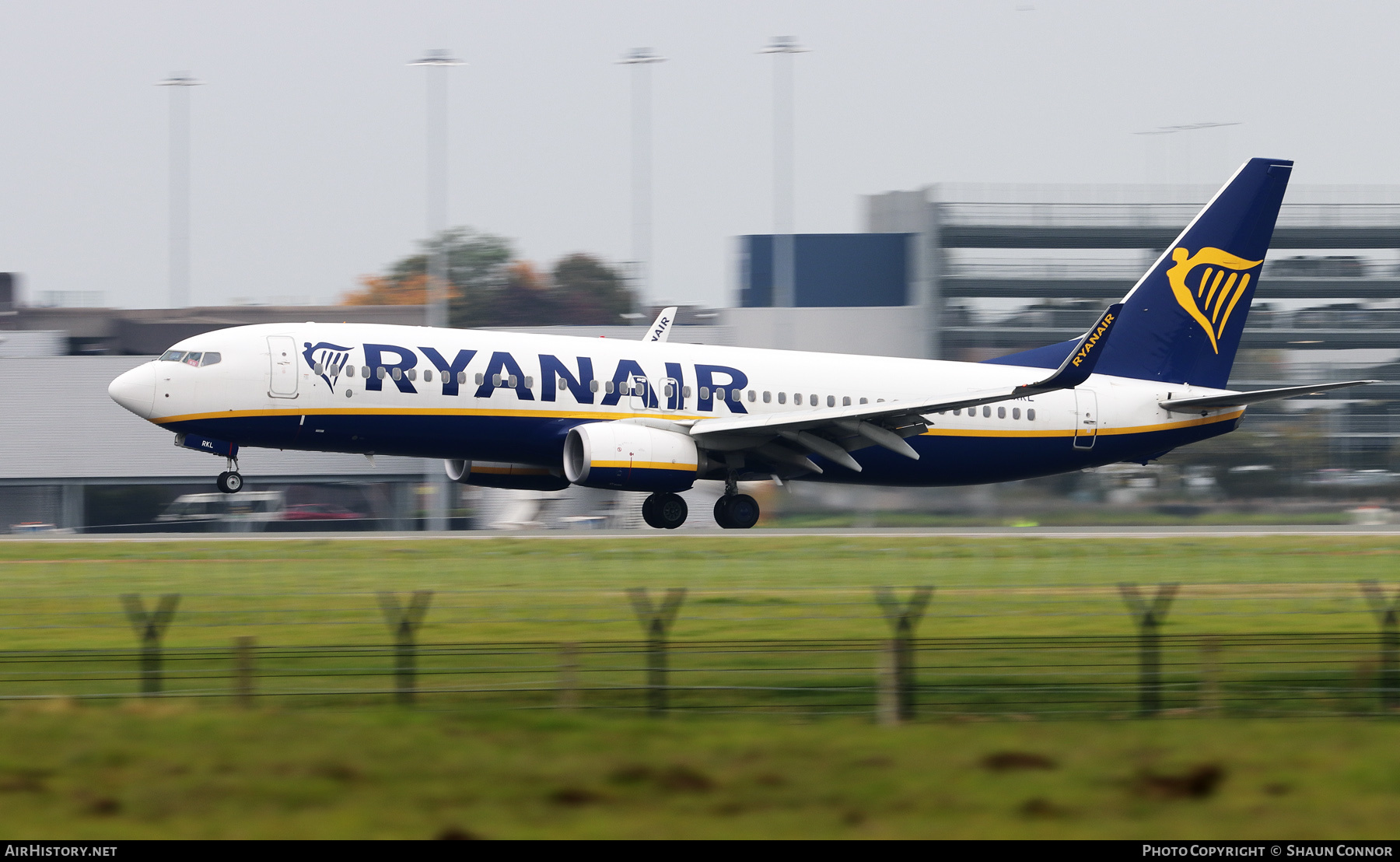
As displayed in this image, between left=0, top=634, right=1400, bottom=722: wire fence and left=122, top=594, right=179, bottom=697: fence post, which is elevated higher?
left=122, top=594, right=179, bottom=697: fence post

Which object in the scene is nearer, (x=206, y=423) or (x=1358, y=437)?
(x=206, y=423)

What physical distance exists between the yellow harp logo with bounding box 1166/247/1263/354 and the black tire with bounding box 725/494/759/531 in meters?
12.0

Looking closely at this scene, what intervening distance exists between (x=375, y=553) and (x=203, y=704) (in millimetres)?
13311

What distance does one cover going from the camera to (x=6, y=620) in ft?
52.4

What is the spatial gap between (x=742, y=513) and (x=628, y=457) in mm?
3950

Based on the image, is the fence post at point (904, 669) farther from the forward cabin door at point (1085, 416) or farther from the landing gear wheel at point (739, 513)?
the forward cabin door at point (1085, 416)

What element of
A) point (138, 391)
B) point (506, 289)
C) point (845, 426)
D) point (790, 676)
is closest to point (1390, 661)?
point (790, 676)

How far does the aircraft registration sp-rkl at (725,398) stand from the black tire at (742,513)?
5 cm

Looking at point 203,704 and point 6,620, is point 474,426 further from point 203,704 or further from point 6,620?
point 203,704

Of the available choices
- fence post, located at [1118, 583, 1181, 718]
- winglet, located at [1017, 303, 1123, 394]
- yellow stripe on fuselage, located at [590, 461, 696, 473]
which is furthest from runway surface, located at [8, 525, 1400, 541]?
fence post, located at [1118, 583, 1181, 718]

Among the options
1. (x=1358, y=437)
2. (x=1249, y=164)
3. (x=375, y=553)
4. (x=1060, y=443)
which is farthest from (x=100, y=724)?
(x=1358, y=437)

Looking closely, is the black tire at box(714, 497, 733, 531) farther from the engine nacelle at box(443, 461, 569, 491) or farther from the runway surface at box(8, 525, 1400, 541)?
the engine nacelle at box(443, 461, 569, 491)

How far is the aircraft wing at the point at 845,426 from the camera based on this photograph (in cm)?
2742

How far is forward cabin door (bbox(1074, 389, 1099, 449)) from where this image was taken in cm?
3309
